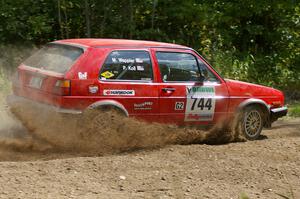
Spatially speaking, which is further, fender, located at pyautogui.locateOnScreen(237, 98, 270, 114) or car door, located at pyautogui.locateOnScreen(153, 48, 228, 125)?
fender, located at pyautogui.locateOnScreen(237, 98, 270, 114)

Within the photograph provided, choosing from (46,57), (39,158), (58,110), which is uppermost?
(46,57)

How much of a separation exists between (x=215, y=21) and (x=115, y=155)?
944 centimetres

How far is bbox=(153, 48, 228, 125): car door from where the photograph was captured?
876 cm

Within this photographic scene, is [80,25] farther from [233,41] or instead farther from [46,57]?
[46,57]

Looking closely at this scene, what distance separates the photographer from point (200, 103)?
904cm

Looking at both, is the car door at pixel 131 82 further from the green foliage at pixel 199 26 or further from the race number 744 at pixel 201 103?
the green foliage at pixel 199 26

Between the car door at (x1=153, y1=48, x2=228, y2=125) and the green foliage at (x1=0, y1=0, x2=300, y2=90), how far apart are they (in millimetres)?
6115

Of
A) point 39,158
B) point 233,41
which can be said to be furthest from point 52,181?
point 233,41

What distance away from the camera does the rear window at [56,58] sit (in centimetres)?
818

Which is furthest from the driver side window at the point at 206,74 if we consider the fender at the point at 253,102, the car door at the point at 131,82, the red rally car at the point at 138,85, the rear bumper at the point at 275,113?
the rear bumper at the point at 275,113

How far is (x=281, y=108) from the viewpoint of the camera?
10.1 m

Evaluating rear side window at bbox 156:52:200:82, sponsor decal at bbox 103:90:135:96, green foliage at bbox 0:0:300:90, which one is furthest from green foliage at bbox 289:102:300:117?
sponsor decal at bbox 103:90:135:96

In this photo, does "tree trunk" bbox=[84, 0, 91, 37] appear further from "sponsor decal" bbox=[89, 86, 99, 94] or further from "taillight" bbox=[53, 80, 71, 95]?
"taillight" bbox=[53, 80, 71, 95]

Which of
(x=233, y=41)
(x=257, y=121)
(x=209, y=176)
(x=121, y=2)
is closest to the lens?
(x=209, y=176)
